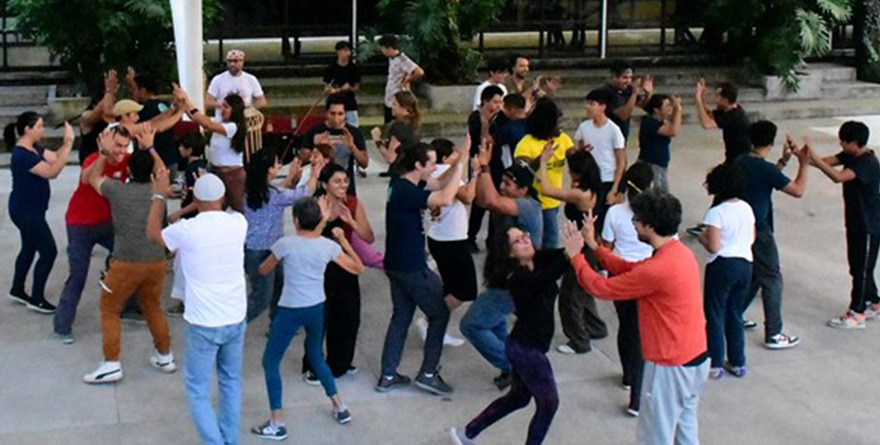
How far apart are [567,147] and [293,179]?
6.87 feet

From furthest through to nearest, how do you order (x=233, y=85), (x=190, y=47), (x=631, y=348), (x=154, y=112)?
(x=233, y=85), (x=190, y=47), (x=154, y=112), (x=631, y=348)

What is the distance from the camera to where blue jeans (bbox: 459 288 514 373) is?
734 cm

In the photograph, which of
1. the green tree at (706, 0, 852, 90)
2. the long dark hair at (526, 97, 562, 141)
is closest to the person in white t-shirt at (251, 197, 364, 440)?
the long dark hair at (526, 97, 562, 141)

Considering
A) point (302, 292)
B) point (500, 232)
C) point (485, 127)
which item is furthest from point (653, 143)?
point (302, 292)

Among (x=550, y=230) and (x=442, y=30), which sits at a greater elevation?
(x=442, y=30)

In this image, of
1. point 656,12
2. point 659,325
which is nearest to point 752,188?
point 659,325

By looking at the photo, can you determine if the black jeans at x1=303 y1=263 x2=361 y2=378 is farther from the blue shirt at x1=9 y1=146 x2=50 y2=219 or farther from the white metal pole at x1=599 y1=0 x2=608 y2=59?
the white metal pole at x1=599 y1=0 x2=608 y2=59

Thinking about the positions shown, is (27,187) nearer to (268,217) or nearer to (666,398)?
(268,217)

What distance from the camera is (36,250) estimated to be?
9.09m

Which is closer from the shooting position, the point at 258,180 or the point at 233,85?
the point at 258,180

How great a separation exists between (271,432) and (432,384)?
1163 millimetres

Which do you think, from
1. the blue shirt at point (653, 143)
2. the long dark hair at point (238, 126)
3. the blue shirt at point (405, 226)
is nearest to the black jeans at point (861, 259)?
the blue shirt at point (653, 143)

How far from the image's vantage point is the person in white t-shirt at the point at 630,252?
296 inches

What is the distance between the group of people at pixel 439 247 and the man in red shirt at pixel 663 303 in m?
0.01
